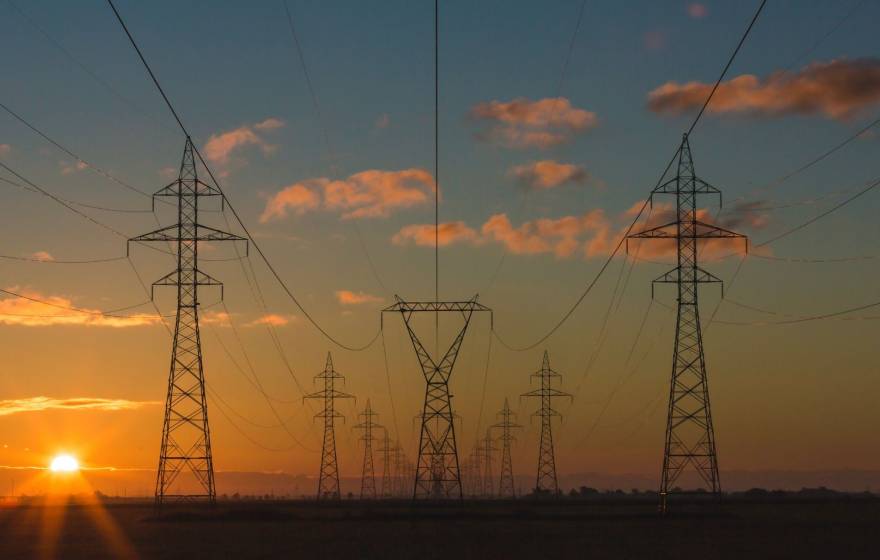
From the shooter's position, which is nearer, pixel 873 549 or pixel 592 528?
pixel 873 549

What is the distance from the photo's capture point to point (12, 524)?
299 feet

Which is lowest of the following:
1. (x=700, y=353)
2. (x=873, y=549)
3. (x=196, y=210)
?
(x=873, y=549)

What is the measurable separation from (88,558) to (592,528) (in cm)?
3639

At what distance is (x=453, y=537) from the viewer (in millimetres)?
64750

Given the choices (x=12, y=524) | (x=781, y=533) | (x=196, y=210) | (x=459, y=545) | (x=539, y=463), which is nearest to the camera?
(x=459, y=545)

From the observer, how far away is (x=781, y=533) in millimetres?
68312

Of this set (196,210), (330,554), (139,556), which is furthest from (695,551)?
(196,210)

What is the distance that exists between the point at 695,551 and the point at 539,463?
3197 inches

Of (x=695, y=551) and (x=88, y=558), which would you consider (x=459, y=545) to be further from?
(x=88, y=558)

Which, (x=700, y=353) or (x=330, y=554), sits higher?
(x=700, y=353)

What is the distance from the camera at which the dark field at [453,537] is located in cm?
5231

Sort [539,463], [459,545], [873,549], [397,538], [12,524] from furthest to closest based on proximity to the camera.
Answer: [539,463] < [12,524] < [397,538] < [459,545] < [873,549]

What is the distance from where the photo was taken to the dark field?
5231 centimetres

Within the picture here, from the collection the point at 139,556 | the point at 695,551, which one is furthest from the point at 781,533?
the point at 139,556
